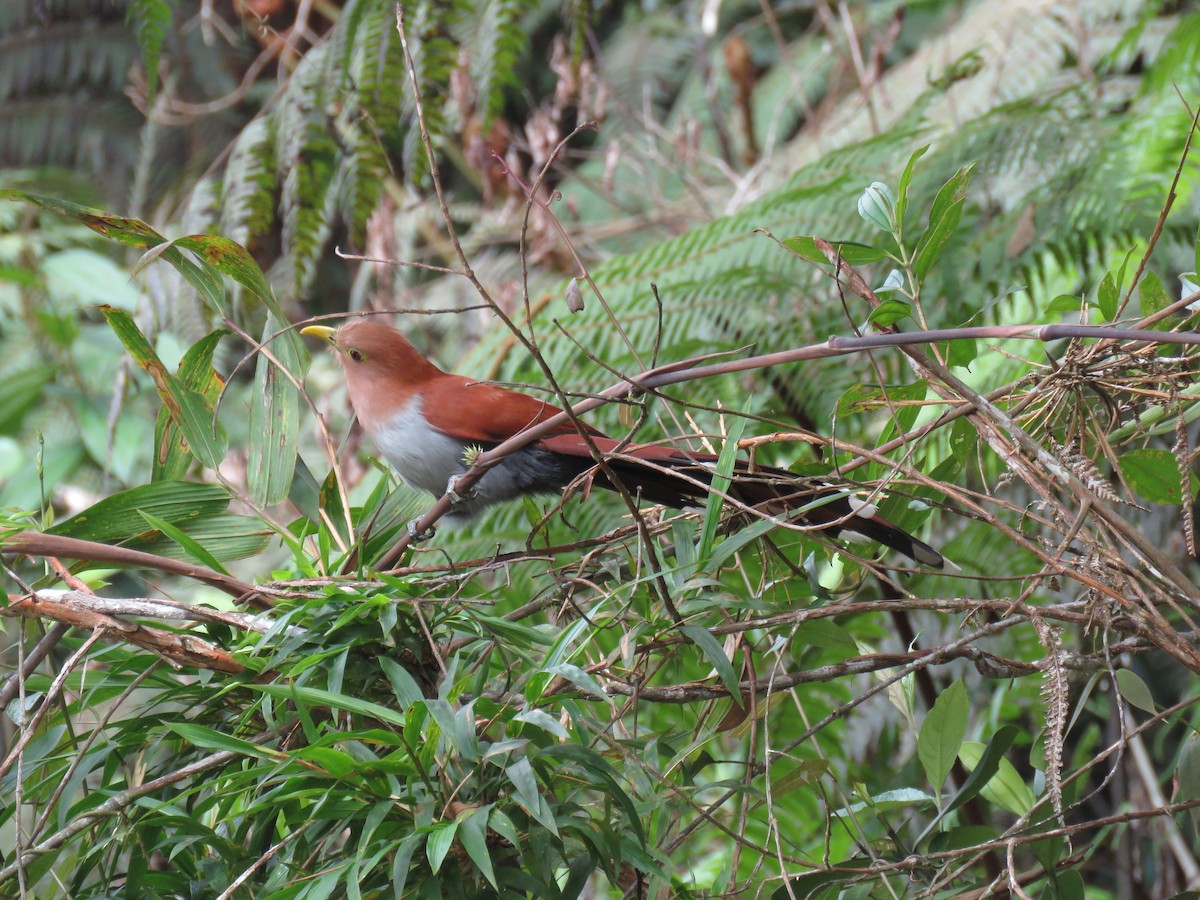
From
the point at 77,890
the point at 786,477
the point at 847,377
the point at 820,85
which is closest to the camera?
the point at 77,890

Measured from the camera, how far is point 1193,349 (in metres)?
1.11

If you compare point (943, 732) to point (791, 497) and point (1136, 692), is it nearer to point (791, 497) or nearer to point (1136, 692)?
point (1136, 692)

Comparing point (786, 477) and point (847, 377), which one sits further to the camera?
point (847, 377)

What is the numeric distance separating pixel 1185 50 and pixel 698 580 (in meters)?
2.13

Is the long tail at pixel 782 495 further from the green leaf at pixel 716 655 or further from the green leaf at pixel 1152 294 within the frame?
the green leaf at pixel 1152 294

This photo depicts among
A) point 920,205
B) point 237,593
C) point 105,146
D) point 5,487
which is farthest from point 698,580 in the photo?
point 105,146

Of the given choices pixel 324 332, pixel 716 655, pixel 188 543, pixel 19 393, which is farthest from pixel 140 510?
pixel 19 393

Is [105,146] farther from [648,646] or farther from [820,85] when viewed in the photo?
[648,646]

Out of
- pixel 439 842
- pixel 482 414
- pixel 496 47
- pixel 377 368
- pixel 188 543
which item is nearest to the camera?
pixel 439 842

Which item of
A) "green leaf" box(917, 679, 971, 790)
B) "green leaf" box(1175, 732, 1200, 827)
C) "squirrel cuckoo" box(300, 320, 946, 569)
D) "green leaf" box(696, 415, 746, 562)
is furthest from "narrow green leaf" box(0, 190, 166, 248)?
"green leaf" box(1175, 732, 1200, 827)

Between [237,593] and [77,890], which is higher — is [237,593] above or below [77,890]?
above

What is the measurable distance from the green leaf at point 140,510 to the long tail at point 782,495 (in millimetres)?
503

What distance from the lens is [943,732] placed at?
3.86ft

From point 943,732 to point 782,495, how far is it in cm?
31
